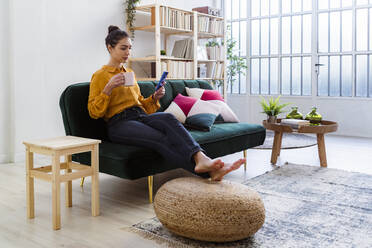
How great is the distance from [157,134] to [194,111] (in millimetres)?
960

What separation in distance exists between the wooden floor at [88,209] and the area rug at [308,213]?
0.54 ft

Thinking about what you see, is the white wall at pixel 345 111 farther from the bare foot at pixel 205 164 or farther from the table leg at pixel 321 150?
the bare foot at pixel 205 164

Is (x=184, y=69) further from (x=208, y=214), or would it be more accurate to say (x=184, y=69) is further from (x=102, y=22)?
(x=208, y=214)

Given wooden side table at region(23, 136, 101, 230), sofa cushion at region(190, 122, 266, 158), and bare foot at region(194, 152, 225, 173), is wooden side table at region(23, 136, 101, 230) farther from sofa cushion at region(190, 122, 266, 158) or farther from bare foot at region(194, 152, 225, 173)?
A: sofa cushion at region(190, 122, 266, 158)

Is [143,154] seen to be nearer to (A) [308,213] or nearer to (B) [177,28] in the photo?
(A) [308,213]

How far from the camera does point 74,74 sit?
4660 millimetres

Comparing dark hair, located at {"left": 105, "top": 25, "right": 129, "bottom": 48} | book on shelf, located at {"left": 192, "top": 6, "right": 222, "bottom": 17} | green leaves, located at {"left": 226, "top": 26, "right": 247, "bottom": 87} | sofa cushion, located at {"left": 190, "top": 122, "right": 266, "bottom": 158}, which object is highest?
book on shelf, located at {"left": 192, "top": 6, "right": 222, "bottom": 17}

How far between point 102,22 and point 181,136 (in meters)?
2.96

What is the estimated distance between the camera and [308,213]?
8.18 ft

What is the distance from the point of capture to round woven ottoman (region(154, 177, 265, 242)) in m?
1.96

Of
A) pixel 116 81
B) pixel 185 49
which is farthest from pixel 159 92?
pixel 185 49

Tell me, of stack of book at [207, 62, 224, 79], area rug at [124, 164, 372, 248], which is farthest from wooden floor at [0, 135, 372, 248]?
stack of book at [207, 62, 224, 79]

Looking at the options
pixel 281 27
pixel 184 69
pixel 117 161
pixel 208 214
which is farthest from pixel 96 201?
pixel 281 27

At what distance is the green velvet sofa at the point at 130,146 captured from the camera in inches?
99.9
